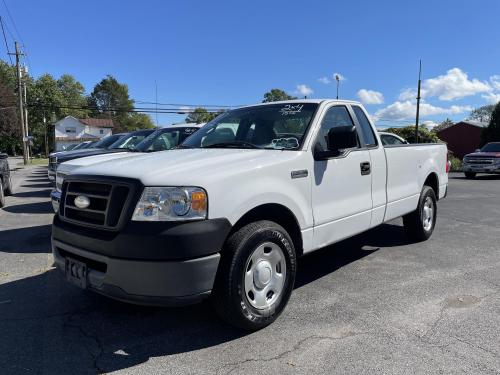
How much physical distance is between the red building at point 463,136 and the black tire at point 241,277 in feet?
169

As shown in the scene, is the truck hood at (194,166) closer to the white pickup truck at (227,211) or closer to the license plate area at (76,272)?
the white pickup truck at (227,211)

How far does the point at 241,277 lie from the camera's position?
3.29 meters

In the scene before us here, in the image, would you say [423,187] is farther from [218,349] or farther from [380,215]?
[218,349]

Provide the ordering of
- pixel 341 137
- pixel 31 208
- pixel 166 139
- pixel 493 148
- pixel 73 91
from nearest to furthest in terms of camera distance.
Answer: pixel 341 137, pixel 166 139, pixel 31 208, pixel 493 148, pixel 73 91

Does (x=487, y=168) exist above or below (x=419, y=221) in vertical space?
below

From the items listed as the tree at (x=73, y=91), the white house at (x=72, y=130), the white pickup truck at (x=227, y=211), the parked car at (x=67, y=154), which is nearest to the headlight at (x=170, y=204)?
the white pickup truck at (x=227, y=211)

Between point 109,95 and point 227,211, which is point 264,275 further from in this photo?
point 109,95

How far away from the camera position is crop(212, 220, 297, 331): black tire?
322 cm

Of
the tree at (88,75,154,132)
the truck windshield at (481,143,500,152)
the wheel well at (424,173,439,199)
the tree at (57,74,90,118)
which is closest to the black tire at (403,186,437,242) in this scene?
the wheel well at (424,173,439,199)

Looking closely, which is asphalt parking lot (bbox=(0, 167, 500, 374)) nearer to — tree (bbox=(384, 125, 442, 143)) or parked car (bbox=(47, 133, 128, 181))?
parked car (bbox=(47, 133, 128, 181))

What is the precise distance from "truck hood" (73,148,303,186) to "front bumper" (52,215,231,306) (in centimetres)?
A: 34

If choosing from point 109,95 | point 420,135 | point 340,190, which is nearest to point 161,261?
point 340,190

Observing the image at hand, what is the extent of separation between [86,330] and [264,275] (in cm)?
155

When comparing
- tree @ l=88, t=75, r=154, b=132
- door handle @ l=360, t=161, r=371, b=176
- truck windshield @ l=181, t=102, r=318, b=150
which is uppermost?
tree @ l=88, t=75, r=154, b=132
